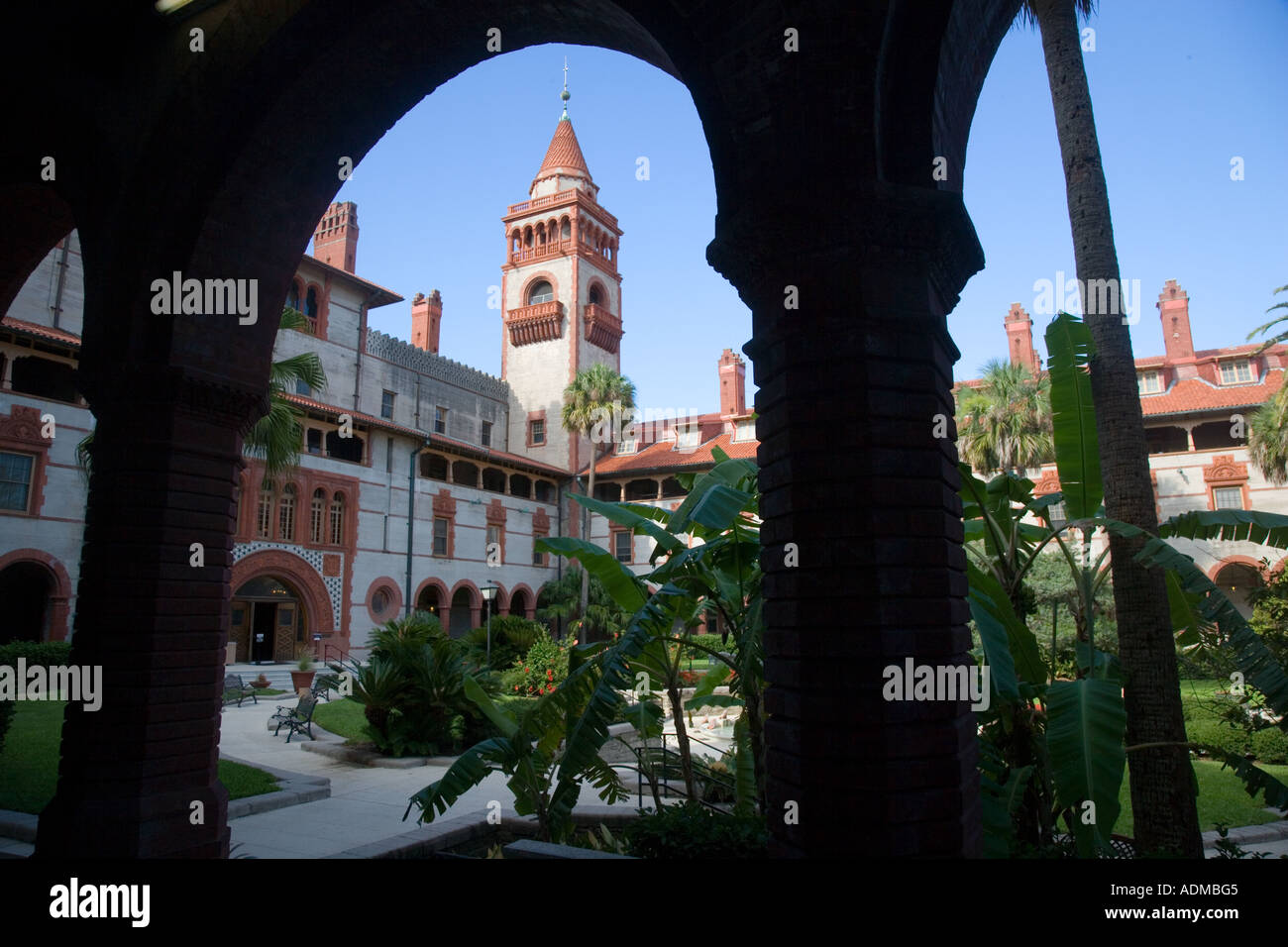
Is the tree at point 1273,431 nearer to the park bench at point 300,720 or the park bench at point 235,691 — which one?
the park bench at point 300,720

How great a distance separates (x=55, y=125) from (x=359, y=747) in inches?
411

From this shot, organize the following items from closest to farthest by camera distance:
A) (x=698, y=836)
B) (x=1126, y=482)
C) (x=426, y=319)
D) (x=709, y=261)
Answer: (x=709, y=261), (x=698, y=836), (x=1126, y=482), (x=426, y=319)

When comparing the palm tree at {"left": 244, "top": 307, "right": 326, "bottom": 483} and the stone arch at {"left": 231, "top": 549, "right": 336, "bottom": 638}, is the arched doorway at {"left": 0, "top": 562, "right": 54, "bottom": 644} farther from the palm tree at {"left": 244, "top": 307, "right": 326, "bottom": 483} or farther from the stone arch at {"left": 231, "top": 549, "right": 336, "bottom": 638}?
the palm tree at {"left": 244, "top": 307, "right": 326, "bottom": 483}

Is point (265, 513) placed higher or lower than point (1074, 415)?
higher

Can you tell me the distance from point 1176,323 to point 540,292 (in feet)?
112

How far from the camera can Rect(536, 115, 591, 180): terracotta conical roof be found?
48.2 m

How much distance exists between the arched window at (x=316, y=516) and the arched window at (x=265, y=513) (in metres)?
1.97

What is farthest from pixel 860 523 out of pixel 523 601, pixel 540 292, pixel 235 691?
pixel 540 292

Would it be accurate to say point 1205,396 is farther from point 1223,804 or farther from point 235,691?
point 235,691

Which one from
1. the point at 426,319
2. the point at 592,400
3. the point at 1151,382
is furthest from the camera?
the point at 426,319

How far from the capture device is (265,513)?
28500 mm

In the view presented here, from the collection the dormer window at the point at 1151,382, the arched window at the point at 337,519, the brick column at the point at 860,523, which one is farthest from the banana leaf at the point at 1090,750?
the dormer window at the point at 1151,382

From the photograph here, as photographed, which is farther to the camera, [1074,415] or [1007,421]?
[1007,421]
